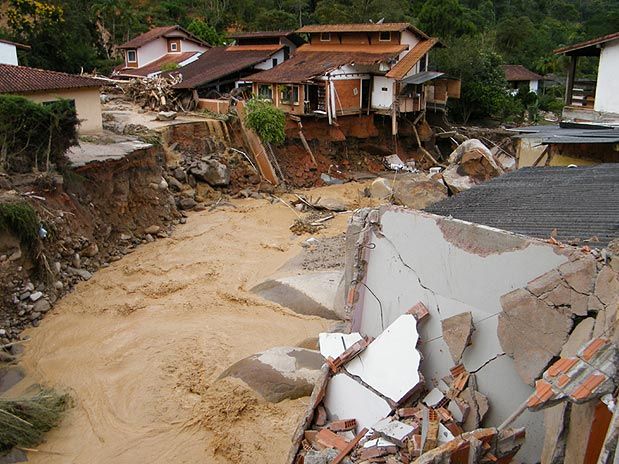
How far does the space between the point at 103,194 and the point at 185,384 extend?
10.6 metres

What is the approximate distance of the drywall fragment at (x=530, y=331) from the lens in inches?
214

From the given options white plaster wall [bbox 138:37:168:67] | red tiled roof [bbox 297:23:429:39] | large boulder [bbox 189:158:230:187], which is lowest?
large boulder [bbox 189:158:230:187]

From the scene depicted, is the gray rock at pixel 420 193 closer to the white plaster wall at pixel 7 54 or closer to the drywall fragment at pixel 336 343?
the drywall fragment at pixel 336 343

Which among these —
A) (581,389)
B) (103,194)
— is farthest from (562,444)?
(103,194)

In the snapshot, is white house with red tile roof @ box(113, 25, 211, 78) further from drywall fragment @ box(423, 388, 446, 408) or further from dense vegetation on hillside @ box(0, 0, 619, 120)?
drywall fragment @ box(423, 388, 446, 408)

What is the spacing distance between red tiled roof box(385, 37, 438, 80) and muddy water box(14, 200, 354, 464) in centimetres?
1250

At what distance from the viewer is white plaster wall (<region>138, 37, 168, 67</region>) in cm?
4131

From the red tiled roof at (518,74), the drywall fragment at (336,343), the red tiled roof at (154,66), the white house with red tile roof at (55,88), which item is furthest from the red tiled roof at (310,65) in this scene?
the drywall fragment at (336,343)

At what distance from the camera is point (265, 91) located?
108ft

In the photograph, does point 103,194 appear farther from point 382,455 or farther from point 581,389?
point 581,389

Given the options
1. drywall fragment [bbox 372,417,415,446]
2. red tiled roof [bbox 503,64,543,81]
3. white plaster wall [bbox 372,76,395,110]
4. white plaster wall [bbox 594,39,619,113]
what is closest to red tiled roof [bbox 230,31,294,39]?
white plaster wall [bbox 372,76,395,110]

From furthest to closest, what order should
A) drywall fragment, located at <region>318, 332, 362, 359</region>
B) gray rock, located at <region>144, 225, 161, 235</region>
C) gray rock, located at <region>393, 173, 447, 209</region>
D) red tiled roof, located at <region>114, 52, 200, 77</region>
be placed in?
red tiled roof, located at <region>114, 52, 200, 77</region>, gray rock, located at <region>144, 225, 161, 235</region>, gray rock, located at <region>393, 173, 447, 209</region>, drywall fragment, located at <region>318, 332, 362, 359</region>

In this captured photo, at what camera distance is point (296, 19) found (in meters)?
53.3

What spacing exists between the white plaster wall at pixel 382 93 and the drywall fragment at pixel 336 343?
2536 cm
